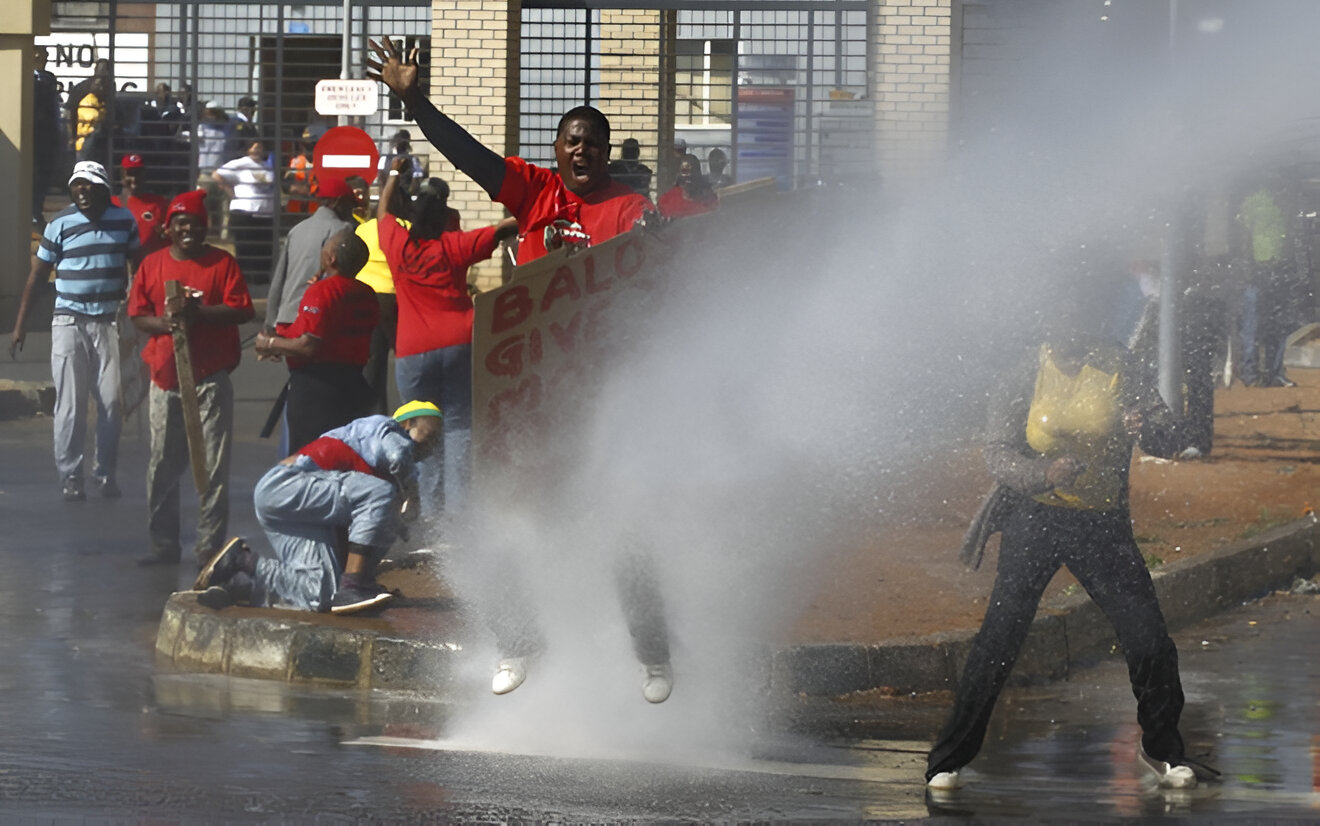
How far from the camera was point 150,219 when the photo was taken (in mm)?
16156

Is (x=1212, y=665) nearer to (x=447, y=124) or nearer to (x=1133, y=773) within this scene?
(x=1133, y=773)

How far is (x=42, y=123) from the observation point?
856 inches

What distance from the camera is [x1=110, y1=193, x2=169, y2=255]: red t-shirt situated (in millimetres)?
15180

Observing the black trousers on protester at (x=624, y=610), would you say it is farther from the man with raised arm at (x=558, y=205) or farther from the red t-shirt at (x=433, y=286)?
the red t-shirt at (x=433, y=286)

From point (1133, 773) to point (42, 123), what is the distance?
17.5m

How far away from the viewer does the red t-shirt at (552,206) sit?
6844mm

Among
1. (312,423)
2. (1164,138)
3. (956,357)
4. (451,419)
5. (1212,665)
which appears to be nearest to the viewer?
(1212,665)

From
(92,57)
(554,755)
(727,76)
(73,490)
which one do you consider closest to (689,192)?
(73,490)

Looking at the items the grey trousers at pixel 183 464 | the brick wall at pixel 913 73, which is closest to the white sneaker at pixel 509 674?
the grey trousers at pixel 183 464

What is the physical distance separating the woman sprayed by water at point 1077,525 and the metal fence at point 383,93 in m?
14.5

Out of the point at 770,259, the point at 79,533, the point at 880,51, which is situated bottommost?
the point at 79,533

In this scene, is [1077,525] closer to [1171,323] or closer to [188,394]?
[188,394]

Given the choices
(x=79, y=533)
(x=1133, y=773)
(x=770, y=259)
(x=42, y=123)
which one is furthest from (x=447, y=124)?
(x=42, y=123)

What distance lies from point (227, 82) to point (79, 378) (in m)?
11.0
